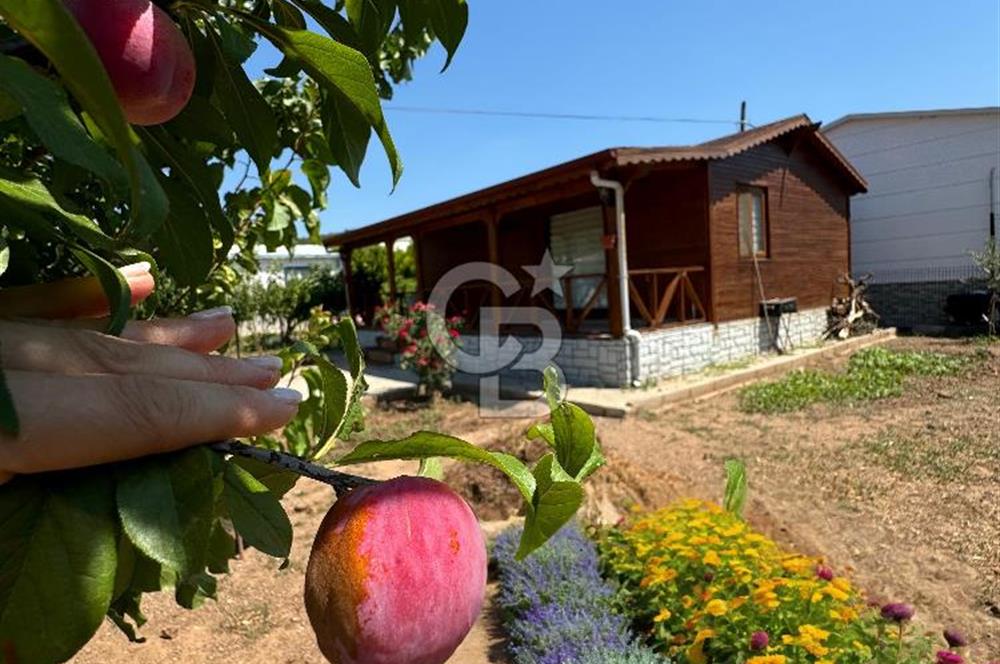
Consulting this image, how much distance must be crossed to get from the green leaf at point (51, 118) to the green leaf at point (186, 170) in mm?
307

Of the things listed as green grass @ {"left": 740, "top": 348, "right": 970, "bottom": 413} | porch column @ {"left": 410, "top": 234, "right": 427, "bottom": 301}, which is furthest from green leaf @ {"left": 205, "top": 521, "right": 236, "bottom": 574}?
porch column @ {"left": 410, "top": 234, "right": 427, "bottom": 301}

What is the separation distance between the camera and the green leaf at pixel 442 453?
502 mm

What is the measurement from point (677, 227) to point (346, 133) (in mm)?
12046

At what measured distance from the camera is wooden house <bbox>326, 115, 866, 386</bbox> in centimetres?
1027

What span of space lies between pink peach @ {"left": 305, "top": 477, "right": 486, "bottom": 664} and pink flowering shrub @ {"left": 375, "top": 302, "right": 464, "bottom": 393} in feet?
32.8

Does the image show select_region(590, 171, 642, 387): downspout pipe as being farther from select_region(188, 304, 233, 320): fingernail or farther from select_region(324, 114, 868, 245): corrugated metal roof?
select_region(188, 304, 233, 320): fingernail

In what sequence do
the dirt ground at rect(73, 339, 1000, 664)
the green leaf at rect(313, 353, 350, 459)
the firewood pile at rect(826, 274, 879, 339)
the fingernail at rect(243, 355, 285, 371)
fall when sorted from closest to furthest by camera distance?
the fingernail at rect(243, 355, 285, 371) < the green leaf at rect(313, 353, 350, 459) < the dirt ground at rect(73, 339, 1000, 664) < the firewood pile at rect(826, 274, 879, 339)

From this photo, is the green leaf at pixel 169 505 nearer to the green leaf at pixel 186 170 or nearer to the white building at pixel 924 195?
the green leaf at pixel 186 170

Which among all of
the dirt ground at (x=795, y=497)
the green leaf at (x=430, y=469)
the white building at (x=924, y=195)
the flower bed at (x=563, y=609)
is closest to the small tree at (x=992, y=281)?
the white building at (x=924, y=195)

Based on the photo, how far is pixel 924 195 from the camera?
1745 centimetres

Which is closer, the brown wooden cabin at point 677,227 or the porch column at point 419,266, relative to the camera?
the brown wooden cabin at point 677,227

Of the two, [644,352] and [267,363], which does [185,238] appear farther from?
[644,352]

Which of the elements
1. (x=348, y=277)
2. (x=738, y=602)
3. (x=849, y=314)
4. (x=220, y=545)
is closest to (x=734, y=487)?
(x=738, y=602)
